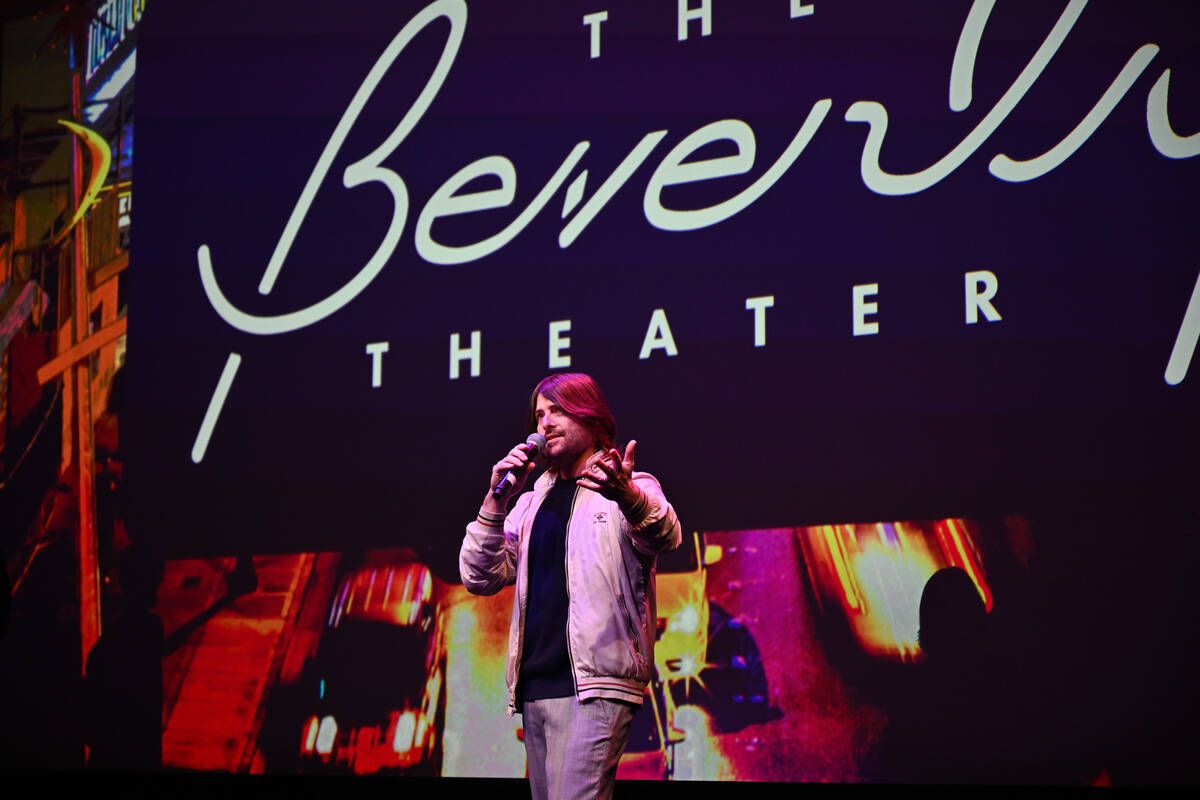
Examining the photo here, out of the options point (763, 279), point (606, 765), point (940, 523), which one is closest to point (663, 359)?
point (763, 279)

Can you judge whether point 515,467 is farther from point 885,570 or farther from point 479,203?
point 479,203

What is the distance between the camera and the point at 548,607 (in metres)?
2.45

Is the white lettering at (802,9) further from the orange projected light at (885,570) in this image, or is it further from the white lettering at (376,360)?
the white lettering at (376,360)

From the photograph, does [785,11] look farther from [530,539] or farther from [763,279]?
[530,539]

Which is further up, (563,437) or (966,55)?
(966,55)

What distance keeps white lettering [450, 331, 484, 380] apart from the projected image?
2.51 ft

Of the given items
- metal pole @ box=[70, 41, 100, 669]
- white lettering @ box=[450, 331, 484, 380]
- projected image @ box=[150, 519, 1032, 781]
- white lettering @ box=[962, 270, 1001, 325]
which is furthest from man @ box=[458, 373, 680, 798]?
metal pole @ box=[70, 41, 100, 669]

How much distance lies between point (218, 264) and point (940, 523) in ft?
10.2

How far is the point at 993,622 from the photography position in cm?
398

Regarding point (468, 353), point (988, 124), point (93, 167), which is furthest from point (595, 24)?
point (93, 167)

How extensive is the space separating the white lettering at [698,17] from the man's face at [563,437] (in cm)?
251

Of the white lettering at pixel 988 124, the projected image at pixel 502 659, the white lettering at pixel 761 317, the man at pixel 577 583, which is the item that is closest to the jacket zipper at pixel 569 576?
the man at pixel 577 583

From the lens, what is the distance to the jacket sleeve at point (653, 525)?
7.71 ft

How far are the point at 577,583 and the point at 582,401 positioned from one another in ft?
1.35
